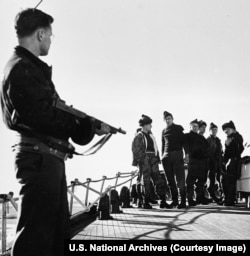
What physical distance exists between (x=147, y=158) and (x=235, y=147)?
2.16 metres

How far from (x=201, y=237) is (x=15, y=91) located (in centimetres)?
355

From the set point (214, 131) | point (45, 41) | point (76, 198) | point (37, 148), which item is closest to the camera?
point (37, 148)

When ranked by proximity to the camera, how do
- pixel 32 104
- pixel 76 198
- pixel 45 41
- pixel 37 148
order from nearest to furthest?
pixel 32 104 → pixel 37 148 → pixel 45 41 → pixel 76 198

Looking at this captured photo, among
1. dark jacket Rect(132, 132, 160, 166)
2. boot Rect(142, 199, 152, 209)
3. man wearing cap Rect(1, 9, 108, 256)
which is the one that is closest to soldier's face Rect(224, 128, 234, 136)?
dark jacket Rect(132, 132, 160, 166)

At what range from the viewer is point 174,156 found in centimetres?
992

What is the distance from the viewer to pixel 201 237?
17.2 ft

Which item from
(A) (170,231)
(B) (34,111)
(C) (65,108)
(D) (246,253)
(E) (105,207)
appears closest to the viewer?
(B) (34,111)

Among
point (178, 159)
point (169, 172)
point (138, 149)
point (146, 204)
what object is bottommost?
point (146, 204)

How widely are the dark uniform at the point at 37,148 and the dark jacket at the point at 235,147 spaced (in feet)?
25.3

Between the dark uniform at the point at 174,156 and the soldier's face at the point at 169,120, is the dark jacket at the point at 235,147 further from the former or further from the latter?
the soldier's face at the point at 169,120

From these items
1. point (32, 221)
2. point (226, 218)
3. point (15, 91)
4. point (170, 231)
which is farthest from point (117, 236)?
point (15, 91)

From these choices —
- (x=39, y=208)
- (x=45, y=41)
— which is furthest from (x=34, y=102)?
(x=39, y=208)

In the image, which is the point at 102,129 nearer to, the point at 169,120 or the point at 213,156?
the point at 169,120

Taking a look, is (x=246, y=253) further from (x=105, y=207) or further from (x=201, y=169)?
(x=201, y=169)
